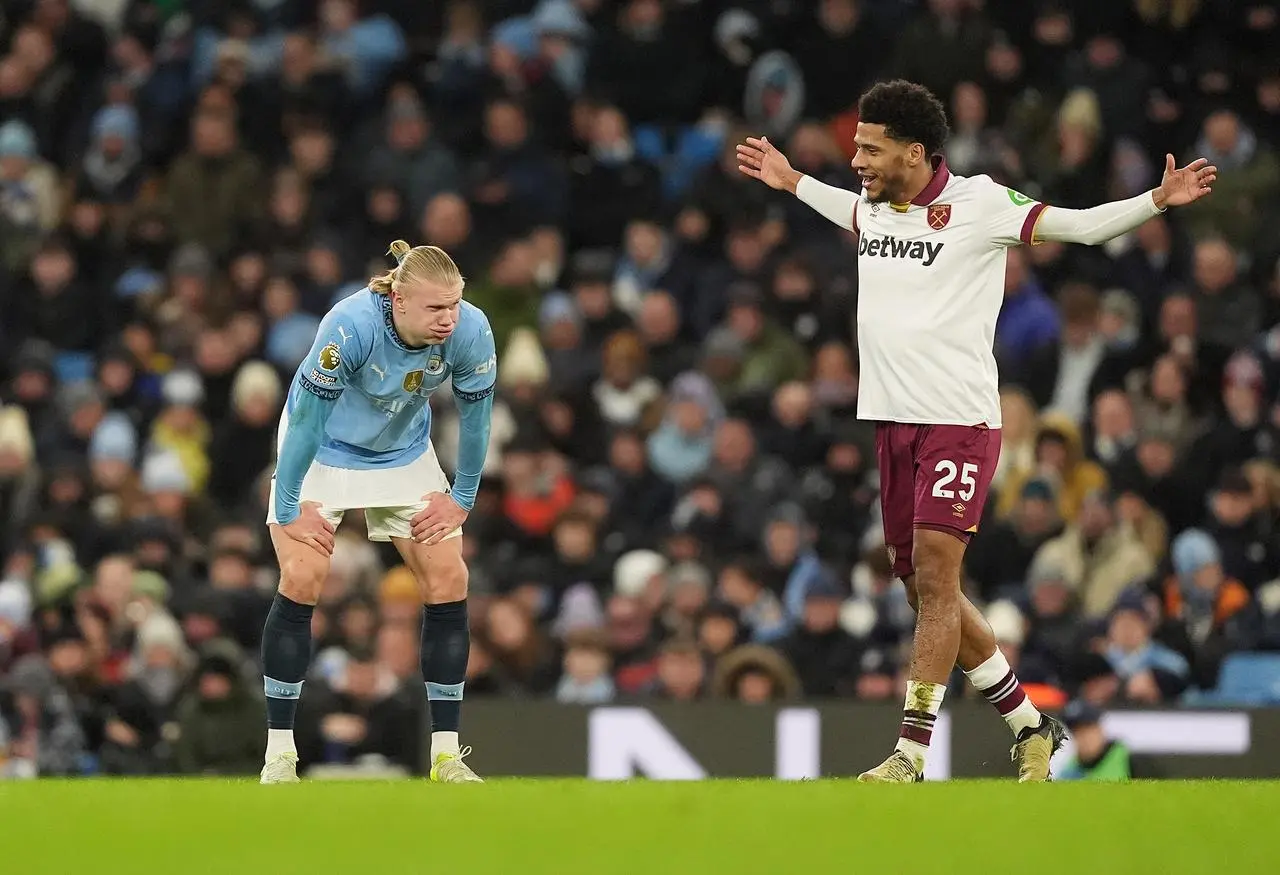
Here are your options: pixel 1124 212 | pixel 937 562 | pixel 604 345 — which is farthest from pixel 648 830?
pixel 604 345

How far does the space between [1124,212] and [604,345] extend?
8.68 meters

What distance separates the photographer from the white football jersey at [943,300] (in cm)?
961

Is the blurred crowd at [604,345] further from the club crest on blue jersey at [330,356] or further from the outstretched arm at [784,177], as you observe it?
the club crest on blue jersey at [330,356]

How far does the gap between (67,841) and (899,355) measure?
12.9 ft

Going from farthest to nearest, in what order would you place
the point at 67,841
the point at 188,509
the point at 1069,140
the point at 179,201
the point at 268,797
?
the point at 179,201
the point at 1069,140
the point at 188,509
the point at 268,797
the point at 67,841

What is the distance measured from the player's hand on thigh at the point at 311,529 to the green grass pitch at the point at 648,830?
Answer: 1453 mm

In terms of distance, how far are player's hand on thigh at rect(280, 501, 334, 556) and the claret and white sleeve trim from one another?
10.3 ft

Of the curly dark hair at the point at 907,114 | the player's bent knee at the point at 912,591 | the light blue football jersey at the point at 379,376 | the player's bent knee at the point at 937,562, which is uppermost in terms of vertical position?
the curly dark hair at the point at 907,114

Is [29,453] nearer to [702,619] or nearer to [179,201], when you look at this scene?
[179,201]

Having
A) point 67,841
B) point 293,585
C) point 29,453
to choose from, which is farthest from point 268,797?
point 29,453

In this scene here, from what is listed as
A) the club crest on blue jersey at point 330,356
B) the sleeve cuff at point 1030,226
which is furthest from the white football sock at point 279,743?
the sleeve cuff at point 1030,226

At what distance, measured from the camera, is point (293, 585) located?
9.91 metres

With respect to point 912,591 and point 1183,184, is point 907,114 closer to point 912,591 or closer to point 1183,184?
point 1183,184

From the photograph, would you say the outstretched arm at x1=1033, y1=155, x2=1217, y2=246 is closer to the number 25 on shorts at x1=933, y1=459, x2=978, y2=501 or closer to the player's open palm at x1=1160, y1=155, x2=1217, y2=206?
the player's open palm at x1=1160, y1=155, x2=1217, y2=206
